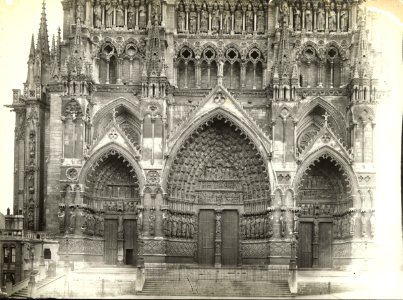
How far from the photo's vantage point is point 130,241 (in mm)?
39125

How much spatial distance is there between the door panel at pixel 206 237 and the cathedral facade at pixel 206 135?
58 millimetres

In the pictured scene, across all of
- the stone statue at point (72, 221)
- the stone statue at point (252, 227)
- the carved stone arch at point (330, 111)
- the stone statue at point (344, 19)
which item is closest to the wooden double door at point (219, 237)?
the stone statue at point (252, 227)

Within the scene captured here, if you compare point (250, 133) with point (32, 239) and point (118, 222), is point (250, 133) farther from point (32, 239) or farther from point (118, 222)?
point (32, 239)

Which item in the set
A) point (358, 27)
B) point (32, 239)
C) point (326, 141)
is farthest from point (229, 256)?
point (358, 27)

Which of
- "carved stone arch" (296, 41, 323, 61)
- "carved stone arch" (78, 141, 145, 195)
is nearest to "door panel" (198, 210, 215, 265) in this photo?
"carved stone arch" (78, 141, 145, 195)

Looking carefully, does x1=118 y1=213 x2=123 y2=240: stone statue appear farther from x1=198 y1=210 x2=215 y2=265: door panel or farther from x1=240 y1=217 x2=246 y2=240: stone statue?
x1=240 y1=217 x2=246 y2=240: stone statue

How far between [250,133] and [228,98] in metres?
1.95

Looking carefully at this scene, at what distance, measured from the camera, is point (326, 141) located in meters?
37.6

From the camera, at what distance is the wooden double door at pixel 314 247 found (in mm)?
38844

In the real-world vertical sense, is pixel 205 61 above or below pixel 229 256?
above

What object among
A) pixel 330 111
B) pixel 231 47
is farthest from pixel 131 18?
pixel 330 111

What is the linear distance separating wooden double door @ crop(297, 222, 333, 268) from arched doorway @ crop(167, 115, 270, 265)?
2.57m

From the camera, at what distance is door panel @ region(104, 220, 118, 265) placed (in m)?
38.7

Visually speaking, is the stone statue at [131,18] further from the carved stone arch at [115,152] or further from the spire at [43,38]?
the carved stone arch at [115,152]
